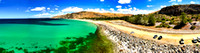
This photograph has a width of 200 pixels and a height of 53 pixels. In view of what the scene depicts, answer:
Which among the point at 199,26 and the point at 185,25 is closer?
the point at 199,26

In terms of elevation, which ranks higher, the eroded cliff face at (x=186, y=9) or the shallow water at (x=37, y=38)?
the eroded cliff face at (x=186, y=9)

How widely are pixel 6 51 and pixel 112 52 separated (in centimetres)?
1699

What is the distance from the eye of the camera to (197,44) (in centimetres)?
1764

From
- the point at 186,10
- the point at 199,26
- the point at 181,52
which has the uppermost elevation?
the point at 186,10

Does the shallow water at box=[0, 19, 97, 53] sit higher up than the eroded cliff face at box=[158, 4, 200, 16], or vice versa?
the eroded cliff face at box=[158, 4, 200, 16]

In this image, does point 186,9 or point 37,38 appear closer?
point 37,38

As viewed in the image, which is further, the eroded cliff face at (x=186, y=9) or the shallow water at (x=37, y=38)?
the eroded cliff face at (x=186, y=9)

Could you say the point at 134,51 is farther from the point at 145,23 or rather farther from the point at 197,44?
the point at 145,23

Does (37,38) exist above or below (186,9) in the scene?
below

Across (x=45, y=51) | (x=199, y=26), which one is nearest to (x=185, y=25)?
(x=199, y=26)

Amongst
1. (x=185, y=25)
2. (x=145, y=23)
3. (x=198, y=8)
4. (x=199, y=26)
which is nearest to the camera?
(x=199, y=26)

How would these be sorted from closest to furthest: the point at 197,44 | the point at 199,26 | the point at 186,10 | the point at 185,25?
the point at 197,44
the point at 199,26
the point at 185,25
the point at 186,10

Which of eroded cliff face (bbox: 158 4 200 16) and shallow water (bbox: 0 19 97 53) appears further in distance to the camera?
eroded cliff face (bbox: 158 4 200 16)

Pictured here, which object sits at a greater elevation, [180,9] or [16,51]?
[180,9]
